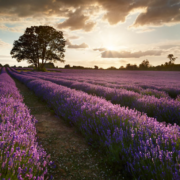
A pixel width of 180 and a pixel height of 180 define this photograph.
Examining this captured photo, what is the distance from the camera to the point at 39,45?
3541cm

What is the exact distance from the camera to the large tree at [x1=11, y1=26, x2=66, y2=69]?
34844 mm

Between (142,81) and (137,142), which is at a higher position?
(142,81)

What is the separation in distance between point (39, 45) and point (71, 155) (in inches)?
1495

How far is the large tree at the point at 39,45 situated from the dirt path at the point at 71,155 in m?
34.9

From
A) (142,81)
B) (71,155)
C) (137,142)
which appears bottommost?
(71,155)

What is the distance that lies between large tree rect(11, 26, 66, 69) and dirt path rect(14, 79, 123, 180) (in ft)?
115

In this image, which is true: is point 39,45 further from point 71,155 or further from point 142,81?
point 71,155

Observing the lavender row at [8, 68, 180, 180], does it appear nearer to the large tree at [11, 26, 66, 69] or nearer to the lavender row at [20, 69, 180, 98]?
the lavender row at [20, 69, 180, 98]

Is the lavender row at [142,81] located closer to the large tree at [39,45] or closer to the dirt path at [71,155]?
the dirt path at [71,155]

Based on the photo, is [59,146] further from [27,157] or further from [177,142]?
[177,142]

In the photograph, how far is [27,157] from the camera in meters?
1.41

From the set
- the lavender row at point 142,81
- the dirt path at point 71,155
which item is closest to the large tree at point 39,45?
the lavender row at point 142,81

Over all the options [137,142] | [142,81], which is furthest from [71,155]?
[142,81]

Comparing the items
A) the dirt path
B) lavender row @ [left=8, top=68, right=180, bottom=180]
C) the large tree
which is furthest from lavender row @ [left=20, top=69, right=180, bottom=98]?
the large tree
